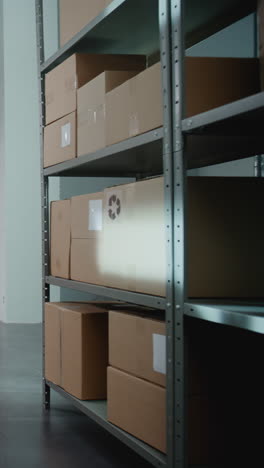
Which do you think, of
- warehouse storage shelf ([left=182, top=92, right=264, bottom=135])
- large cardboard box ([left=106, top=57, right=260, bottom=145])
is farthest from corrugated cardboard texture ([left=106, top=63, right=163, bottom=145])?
warehouse storage shelf ([left=182, top=92, right=264, bottom=135])

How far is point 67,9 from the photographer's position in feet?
9.77

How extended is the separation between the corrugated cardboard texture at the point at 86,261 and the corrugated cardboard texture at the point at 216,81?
0.90 meters

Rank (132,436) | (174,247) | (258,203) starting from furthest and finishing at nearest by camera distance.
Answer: (132,436), (258,203), (174,247)

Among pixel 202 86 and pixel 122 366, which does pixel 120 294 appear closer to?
pixel 122 366

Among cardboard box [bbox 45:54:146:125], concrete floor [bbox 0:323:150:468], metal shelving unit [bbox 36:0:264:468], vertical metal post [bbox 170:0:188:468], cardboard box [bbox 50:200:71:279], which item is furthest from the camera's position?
cardboard box [bbox 50:200:71:279]

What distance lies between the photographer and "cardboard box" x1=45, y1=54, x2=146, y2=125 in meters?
2.79

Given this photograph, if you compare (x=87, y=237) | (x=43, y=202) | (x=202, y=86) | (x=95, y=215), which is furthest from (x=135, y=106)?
(x=43, y=202)

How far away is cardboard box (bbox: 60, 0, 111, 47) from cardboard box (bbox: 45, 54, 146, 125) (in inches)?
5.3

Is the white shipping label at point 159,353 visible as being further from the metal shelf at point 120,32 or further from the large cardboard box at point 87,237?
the metal shelf at point 120,32

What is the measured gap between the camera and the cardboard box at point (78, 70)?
2.79m

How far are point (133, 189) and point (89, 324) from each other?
70cm

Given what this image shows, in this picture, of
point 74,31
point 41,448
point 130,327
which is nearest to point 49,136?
point 74,31

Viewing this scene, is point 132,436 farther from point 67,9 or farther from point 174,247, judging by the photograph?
point 67,9

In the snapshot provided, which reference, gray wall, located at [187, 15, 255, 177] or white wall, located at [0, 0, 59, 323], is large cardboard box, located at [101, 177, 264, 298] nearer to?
gray wall, located at [187, 15, 255, 177]
